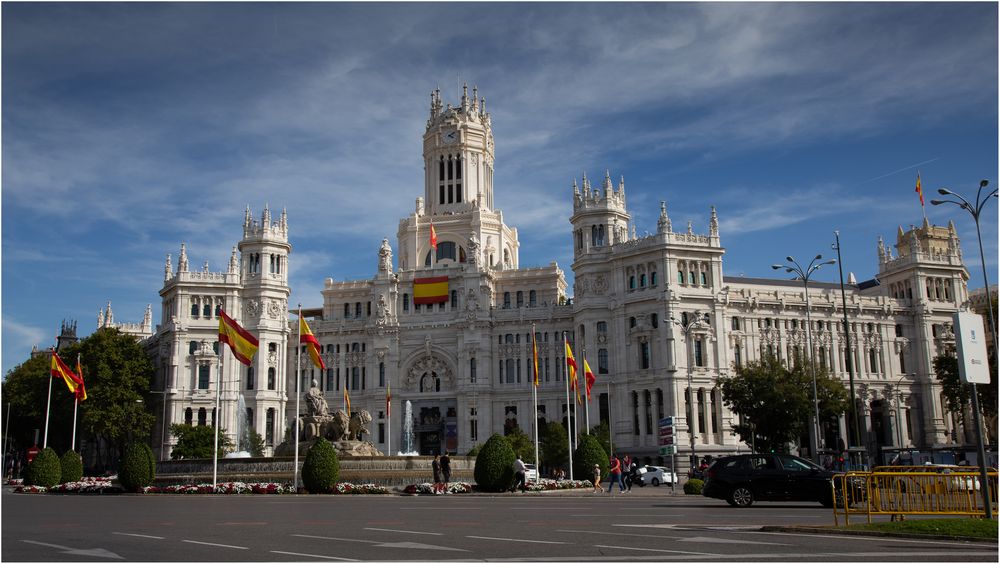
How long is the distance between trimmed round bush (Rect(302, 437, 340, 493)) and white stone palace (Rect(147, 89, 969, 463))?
48.3 metres

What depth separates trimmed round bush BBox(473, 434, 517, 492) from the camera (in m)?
43.1

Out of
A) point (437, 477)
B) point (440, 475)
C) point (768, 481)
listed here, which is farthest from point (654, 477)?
point (768, 481)

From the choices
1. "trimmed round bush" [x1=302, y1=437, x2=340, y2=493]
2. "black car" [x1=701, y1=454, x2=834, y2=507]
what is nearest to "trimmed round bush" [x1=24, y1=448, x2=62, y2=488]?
"trimmed round bush" [x1=302, y1=437, x2=340, y2=493]

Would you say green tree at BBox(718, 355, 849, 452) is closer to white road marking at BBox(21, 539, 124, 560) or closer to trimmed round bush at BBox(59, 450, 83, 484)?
trimmed round bush at BBox(59, 450, 83, 484)

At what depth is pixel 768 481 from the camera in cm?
3241

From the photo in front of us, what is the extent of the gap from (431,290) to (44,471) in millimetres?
53144

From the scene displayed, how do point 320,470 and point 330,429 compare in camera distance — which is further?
point 330,429

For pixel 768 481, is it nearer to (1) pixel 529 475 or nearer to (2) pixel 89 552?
(2) pixel 89 552

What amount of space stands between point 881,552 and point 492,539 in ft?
24.4

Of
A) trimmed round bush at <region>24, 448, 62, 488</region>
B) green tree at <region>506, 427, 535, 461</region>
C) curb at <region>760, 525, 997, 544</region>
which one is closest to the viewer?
curb at <region>760, 525, 997, 544</region>

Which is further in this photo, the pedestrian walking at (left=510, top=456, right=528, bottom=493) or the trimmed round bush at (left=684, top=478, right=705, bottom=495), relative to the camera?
the pedestrian walking at (left=510, top=456, right=528, bottom=493)

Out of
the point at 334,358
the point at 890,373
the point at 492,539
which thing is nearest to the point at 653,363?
the point at 890,373

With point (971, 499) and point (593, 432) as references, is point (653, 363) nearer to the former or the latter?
point (593, 432)

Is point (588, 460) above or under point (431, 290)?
under
